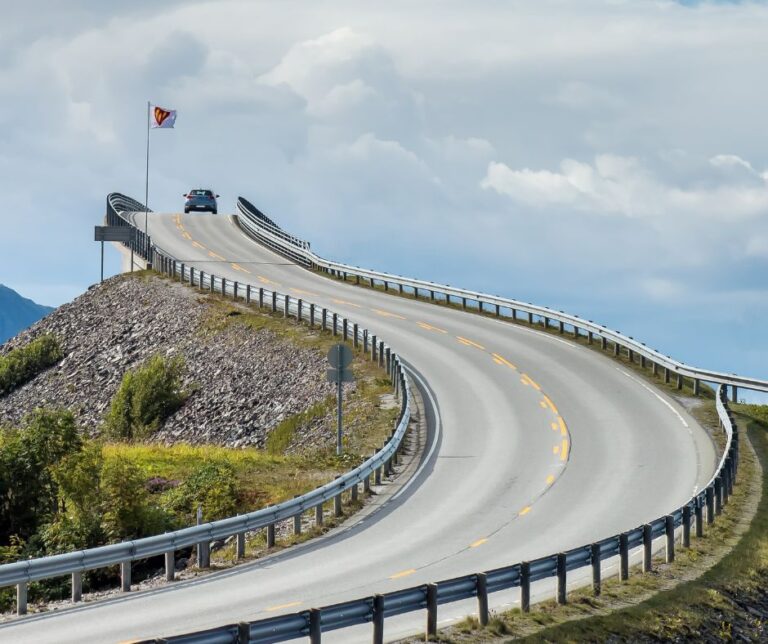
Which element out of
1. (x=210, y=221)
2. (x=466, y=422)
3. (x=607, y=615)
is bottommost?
(x=607, y=615)

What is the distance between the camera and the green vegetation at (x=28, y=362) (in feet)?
196

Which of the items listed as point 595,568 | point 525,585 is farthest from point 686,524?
point 525,585

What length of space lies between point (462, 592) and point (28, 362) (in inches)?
1841

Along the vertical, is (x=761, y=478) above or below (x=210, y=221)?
below

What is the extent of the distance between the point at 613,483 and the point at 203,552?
11.2m

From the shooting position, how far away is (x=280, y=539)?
78.6ft

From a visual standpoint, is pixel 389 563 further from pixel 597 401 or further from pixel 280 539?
pixel 597 401

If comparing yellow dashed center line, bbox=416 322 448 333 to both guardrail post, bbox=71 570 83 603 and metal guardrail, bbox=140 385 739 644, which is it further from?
guardrail post, bbox=71 570 83 603

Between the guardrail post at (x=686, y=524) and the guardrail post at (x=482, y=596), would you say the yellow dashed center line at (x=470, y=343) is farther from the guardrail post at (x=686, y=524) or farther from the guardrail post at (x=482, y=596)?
the guardrail post at (x=482, y=596)

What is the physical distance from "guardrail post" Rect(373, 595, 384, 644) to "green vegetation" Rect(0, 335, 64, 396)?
46.7 metres

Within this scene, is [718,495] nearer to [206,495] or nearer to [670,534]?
[670,534]

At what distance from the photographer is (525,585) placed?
17.8 meters

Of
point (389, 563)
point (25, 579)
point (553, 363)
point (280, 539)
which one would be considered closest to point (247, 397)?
point (553, 363)

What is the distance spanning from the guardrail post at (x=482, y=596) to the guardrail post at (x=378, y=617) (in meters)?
1.98
